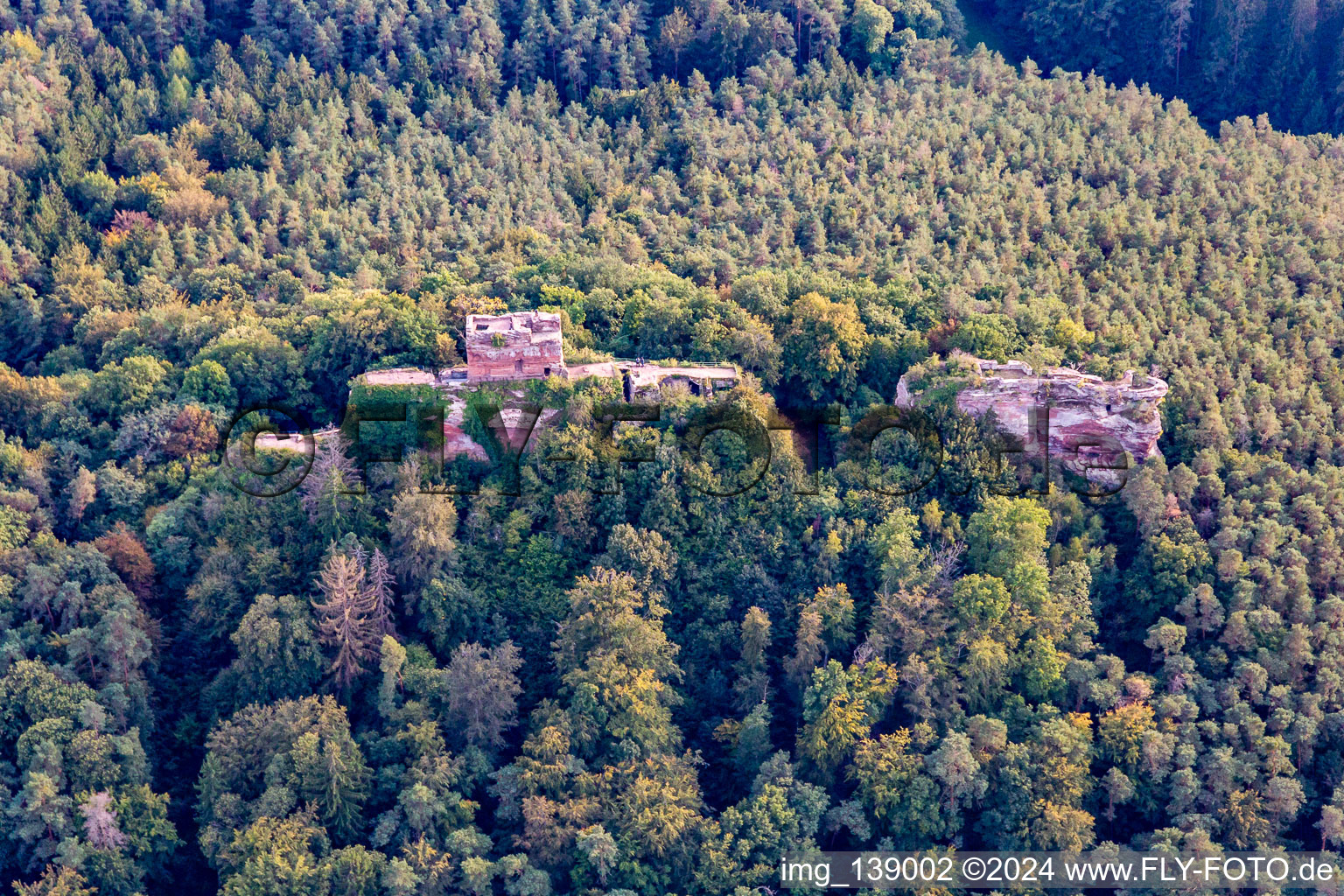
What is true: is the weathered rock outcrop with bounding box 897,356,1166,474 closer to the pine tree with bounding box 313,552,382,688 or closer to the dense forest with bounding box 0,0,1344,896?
the dense forest with bounding box 0,0,1344,896

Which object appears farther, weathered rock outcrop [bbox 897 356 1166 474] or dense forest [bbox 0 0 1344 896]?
weathered rock outcrop [bbox 897 356 1166 474]

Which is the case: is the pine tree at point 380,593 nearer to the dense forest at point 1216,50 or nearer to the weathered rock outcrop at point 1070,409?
the weathered rock outcrop at point 1070,409

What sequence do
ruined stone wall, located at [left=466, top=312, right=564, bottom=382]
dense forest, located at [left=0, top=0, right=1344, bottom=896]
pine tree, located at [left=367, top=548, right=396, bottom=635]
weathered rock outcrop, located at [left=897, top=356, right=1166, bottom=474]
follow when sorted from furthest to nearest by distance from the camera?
weathered rock outcrop, located at [left=897, top=356, right=1166, bottom=474]
ruined stone wall, located at [left=466, top=312, right=564, bottom=382]
pine tree, located at [left=367, top=548, right=396, bottom=635]
dense forest, located at [left=0, top=0, right=1344, bottom=896]

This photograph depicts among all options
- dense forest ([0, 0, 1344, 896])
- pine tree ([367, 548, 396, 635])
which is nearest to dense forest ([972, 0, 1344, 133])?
dense forest ([0, 0, 1344, 896])

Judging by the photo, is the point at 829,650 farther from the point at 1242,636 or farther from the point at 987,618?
the point at 1242,636

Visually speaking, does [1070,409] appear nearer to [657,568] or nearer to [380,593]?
[657,568]

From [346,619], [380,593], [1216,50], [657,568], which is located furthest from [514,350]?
[1216,50]

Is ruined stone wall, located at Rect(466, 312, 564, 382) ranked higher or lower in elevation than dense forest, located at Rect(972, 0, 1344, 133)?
lower
